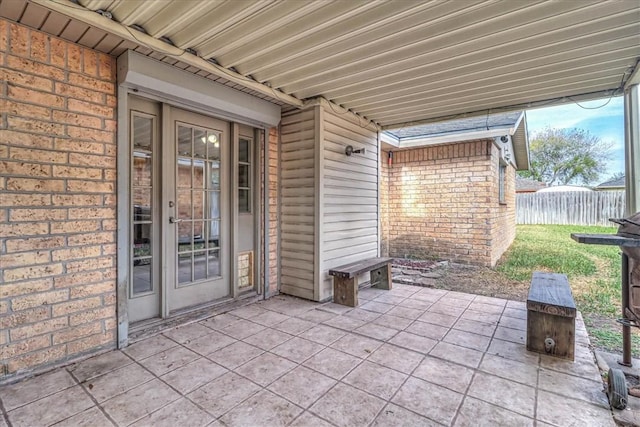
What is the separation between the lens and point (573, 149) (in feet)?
76.6

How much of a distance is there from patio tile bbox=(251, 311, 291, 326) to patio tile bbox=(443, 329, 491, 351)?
162 centimetres

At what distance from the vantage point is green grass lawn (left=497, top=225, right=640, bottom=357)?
310 cm

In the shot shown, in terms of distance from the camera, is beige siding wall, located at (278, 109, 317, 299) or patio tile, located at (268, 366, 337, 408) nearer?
patio tile, located at (268, 366, 337, 408)

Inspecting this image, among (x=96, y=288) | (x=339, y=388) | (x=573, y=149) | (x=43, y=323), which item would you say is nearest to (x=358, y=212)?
(x=339, y=388)

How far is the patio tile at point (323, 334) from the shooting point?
9.13ft

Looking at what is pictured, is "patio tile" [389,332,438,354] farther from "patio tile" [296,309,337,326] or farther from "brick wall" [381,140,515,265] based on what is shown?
"brick wall" [381,140,515,265]

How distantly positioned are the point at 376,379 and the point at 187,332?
1.82 meters

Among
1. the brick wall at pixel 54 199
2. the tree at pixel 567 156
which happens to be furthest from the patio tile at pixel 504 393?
the tree at pixel 567 156

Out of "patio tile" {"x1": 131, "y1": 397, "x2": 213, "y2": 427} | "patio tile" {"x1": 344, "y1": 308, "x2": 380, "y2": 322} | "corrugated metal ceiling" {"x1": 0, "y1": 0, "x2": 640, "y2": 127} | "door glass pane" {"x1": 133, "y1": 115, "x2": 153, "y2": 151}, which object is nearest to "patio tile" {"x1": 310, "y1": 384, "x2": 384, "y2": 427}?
"patio tile" {"x1": 131, "y1": 397, "x2": 213, "y2": 427}

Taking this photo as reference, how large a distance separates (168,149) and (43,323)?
1759 mm

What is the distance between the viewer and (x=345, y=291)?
3.78 meters

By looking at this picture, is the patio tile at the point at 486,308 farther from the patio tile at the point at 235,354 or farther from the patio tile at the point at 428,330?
the patio tile at the point at 235,354

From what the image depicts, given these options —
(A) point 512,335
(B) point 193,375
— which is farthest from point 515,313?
(B) point 193,375

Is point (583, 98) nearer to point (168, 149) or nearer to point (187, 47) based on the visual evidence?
point (187, 47)
